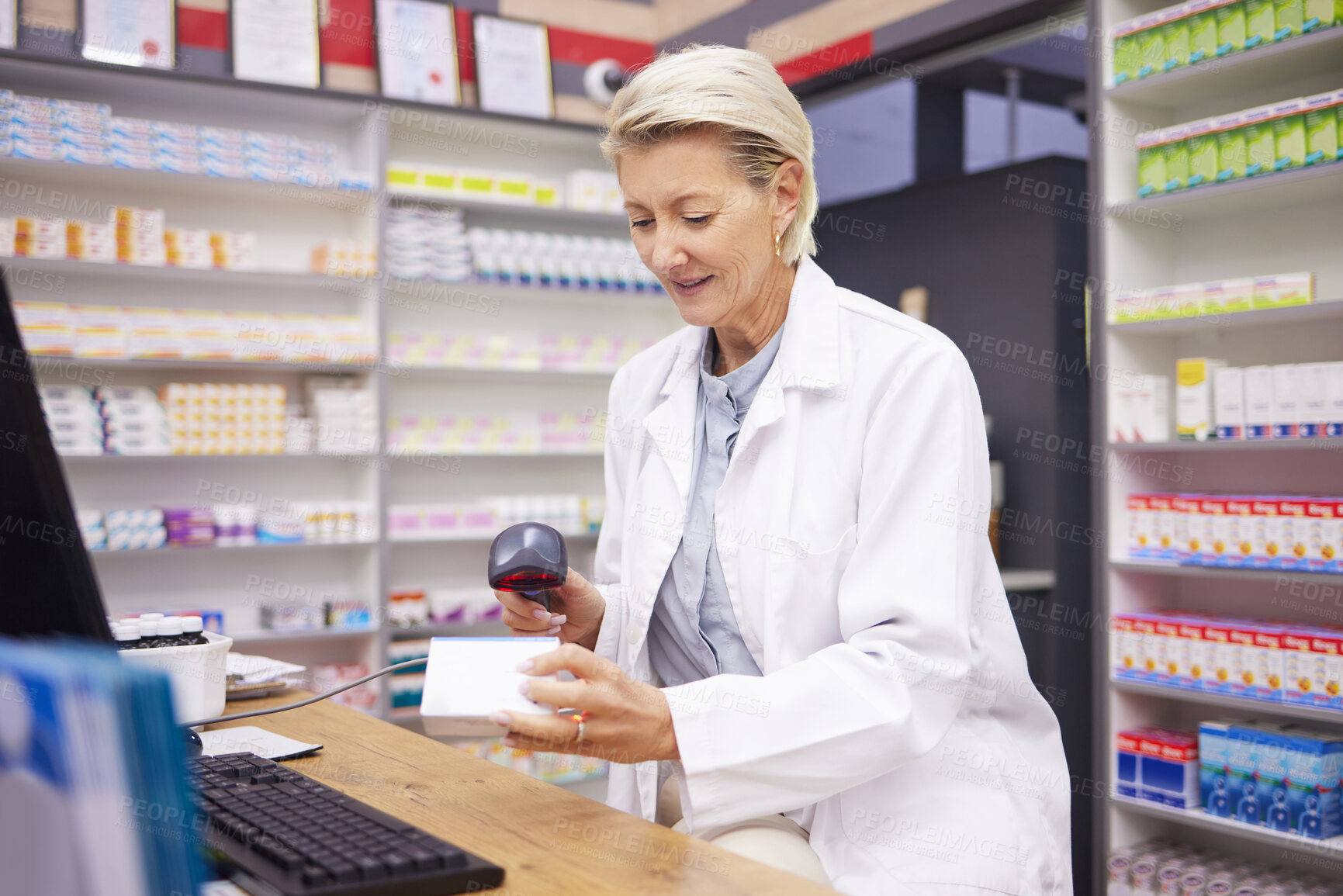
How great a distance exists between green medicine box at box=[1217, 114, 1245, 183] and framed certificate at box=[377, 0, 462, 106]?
290cm

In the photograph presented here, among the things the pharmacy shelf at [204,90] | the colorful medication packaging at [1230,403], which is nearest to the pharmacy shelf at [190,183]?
the pharmacy shelf at [204,90]

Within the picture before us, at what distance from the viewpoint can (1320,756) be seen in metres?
2.84

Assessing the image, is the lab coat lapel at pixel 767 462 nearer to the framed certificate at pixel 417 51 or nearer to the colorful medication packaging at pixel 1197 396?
the colorful medication packaging at pixel 1197 396

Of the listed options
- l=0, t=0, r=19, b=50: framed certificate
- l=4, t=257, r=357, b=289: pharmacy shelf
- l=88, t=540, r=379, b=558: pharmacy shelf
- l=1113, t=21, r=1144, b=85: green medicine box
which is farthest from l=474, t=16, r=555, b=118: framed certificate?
l=1113, t=21, r=1144, b=85: green medicine box

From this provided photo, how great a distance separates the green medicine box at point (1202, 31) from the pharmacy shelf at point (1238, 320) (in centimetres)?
38

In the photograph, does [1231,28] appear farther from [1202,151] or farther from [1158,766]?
[1158,766]

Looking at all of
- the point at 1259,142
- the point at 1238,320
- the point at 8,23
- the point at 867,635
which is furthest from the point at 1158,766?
the point at 8,23

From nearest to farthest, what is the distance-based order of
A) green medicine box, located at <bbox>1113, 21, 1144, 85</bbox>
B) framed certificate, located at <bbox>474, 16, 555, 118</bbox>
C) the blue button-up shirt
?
the blue button-up shirt
green medicine box, located at <bbox>1113, 21, 1144, 85</bbox>
framed certificate, located at <bbox>474, 16, 555, 118</bbox>

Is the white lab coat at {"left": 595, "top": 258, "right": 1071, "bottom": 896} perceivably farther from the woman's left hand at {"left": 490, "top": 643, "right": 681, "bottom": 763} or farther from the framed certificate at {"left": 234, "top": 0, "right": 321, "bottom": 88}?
the framed certificate at {"left": 234, "top": 0, "right": 321, "bottom": 88}

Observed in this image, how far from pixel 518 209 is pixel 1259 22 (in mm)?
2805

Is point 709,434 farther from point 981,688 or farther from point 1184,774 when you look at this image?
point 1184,774

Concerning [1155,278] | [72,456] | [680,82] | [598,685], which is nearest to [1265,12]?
[1155,278]

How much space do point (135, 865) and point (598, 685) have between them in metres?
0.56

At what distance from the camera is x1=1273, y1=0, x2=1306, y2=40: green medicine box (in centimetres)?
292
